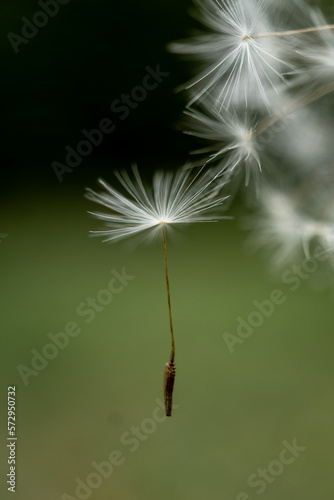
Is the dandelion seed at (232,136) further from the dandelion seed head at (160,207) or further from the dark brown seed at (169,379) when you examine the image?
the dark brown seed at (169,379)

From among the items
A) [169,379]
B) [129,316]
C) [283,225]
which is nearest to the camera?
[169,379]

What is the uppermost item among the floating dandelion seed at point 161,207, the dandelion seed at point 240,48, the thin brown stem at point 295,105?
the dandelion seed at point 240,48

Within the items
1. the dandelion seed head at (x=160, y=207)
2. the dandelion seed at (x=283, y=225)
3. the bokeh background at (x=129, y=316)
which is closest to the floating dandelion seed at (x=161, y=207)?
the dandelion seed head at (x=160, y=207)

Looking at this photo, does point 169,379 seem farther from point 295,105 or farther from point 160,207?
point 295,105

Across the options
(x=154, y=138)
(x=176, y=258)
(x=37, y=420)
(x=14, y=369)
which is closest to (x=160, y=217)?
(x=37, y=420)

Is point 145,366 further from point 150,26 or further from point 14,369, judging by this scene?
point 150,26

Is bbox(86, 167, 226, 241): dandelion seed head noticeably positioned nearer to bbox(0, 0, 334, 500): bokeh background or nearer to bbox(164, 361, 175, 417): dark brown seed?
bbox(164, 361, 175, 417): dark brown seed

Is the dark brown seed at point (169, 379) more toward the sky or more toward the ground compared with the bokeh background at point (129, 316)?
more toward the ground

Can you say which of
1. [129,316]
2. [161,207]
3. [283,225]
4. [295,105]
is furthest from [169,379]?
[129,316]
